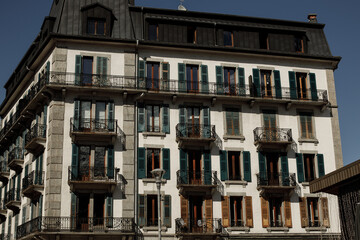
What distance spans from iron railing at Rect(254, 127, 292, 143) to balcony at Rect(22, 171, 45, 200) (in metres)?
15.1

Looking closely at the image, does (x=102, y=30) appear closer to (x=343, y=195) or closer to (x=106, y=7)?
(x=106, y=7)

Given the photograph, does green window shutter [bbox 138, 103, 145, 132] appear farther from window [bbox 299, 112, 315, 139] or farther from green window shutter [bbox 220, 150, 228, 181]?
window [bbox 299, 112, 315, 139]

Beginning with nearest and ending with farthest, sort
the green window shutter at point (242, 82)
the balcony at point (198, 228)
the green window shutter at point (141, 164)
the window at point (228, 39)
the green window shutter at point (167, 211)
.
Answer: the balcony at point (198, 228) → the green window shutter at point (167, 211) → the green window shutter at point (141, 164) → the green window shutter at point (242, 82) → the window at point (228, 39)

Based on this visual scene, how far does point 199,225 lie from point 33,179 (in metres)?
11.8

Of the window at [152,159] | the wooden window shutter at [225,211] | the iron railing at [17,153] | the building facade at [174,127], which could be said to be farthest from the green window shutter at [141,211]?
the iron railing at [17,153]

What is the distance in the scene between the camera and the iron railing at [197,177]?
3875 centimetres

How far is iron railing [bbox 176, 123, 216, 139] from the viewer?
39719mm

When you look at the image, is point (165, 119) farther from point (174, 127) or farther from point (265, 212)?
point (265, 212)

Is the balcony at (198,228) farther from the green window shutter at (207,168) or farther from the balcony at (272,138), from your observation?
the balcony at (272,138)

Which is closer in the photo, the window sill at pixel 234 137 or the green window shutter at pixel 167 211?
the green window shutter at pixel 167 211

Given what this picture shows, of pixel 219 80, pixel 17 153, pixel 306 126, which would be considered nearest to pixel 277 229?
pixel 306 126

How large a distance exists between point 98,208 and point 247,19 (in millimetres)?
18335

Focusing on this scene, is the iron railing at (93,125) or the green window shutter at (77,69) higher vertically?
the green window shutter at (77,69)

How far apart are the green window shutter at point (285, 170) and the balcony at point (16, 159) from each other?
19637mm
